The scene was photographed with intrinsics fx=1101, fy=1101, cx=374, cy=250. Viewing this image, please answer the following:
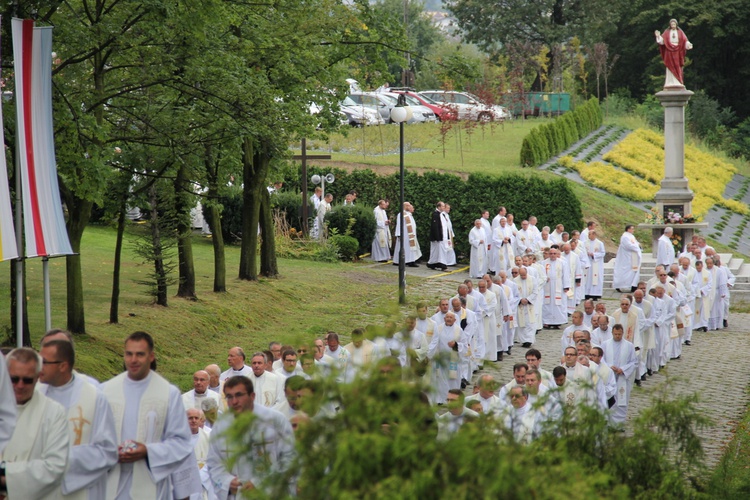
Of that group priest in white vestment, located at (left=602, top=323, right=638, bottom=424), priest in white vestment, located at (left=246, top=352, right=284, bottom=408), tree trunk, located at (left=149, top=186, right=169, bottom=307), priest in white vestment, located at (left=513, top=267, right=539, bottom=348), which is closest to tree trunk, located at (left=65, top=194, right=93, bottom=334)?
tree trunk, located at (left=149, top=186, right=169, bottom=307)

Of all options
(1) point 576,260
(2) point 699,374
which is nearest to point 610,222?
(1) point 576,260

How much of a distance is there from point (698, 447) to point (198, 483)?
11.2 ft

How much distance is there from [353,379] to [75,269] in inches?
436

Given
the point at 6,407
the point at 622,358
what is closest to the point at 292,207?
the point at 622,358

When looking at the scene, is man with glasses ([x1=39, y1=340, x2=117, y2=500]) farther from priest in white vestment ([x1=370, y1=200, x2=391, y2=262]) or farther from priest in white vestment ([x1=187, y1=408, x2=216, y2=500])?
priest in white vestment ([x1=370, y1=200, x2=391, y2=262])

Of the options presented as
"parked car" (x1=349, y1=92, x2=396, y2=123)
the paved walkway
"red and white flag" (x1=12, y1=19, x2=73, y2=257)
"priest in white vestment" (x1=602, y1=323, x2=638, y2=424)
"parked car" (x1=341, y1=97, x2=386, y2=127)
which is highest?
"parked car" (x1=349, y1=92, x2=396, y2=123)

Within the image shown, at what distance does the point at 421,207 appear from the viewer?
3064cm

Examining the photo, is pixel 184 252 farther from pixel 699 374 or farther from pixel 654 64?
pixel 654 64

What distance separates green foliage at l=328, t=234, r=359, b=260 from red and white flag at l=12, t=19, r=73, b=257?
674 inches

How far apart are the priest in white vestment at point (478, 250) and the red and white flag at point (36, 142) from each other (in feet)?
55.9

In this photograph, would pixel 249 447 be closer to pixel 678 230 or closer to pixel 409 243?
pixel 409 243

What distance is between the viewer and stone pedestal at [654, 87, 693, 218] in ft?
95.0

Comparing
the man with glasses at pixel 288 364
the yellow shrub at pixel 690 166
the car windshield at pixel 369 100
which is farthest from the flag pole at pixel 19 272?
the car windshield at pixel 369 100

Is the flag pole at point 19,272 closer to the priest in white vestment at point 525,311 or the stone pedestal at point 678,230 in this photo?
the priest in white vestment at point 525,311
